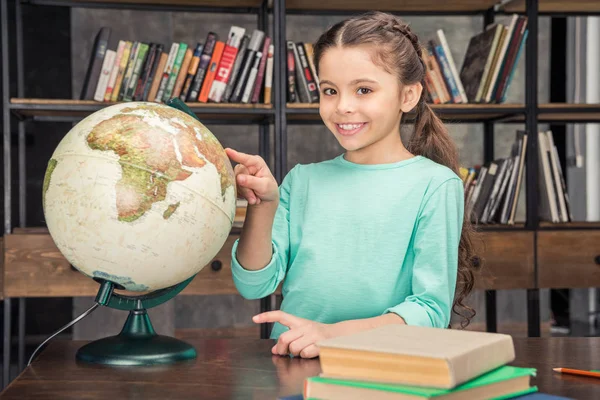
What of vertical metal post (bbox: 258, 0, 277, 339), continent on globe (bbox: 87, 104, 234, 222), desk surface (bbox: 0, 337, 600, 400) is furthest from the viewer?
vertical metal post (bbox: 258, 0, 277, 339)

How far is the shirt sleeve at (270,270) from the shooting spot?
1.37 m

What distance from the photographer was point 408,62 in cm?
153

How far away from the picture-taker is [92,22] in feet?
13.0

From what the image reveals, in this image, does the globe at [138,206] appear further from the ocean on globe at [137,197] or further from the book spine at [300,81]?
the book spine at [300,81]

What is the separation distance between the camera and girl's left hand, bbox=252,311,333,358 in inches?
42.3

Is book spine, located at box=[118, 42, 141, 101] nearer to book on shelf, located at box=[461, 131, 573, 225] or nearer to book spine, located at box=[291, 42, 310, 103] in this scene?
A: book spine, located at box=[291, 42, 310, 103]

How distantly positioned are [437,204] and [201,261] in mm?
529

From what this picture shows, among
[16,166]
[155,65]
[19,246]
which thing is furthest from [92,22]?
[19,246]

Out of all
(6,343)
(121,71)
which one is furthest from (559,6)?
(6,343)

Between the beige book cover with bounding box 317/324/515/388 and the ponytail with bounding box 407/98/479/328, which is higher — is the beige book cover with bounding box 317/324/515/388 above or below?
below

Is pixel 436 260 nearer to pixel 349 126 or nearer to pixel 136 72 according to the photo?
pixel 349 126

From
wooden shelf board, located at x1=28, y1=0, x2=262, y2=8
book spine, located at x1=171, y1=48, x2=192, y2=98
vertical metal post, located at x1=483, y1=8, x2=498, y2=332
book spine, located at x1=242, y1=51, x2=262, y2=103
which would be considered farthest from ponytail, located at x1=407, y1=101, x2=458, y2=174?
vertical metal post, located at x1=483, y1=8, x2=498, y2=332

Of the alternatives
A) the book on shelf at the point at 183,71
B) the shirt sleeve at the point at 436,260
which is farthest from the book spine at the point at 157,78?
the shirt sleeve at the point at 436,260

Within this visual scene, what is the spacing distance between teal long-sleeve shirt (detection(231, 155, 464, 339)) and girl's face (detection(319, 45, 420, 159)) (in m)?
0.10
